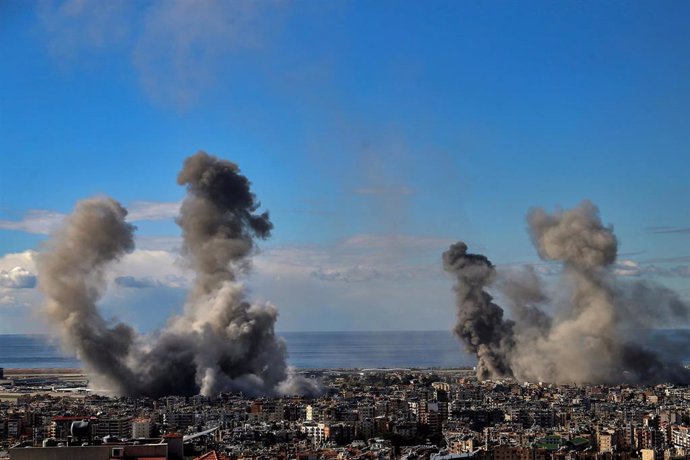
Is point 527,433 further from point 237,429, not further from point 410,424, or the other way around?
point 237,429

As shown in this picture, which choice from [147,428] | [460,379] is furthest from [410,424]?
[460,379]

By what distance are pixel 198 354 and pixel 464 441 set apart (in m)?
19.5

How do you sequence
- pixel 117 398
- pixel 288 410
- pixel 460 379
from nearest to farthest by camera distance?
pixel 288 410, pixel 117 398, pixel 460 379

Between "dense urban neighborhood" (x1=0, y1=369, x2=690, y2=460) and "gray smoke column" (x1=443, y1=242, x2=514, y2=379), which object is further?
"gray smoke column" (x1=443, y1=242, x2=514, y2=379)

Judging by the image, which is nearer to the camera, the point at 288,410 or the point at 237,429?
the point at 237,429

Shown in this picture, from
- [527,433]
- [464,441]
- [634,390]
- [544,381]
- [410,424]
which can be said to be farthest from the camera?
[544,381]

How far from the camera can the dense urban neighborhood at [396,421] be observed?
1404 inches

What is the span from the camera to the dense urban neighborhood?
117 ft

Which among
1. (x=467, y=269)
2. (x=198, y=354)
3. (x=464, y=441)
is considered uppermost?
(x=467, y=269)

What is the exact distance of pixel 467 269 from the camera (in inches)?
2633

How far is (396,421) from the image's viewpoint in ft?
153

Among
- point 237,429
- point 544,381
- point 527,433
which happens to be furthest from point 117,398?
point 544,381

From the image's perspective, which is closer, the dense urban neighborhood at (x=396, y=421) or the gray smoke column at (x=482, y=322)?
the dense urban neighborhood at (x=396, y=421)

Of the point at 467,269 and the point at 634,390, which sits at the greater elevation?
the point at 467,269
